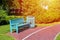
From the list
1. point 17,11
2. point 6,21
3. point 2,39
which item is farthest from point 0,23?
point 2,39

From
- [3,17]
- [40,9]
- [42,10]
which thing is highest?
[40,9]

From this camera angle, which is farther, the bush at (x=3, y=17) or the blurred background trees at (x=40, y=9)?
the blurred background trees at (x=40, y=9)

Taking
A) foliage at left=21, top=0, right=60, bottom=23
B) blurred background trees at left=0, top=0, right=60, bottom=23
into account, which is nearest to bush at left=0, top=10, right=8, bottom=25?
blurred background trees at left=0, top=0, right=60, bottom=23

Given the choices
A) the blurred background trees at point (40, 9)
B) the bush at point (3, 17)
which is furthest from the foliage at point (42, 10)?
the bush at point (3, 17)

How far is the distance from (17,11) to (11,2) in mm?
1276

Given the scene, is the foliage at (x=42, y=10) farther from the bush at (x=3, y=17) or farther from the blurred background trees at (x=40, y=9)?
the bush at (x=3, y=17)

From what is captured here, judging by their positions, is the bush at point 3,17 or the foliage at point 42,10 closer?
the bush at point 3,17

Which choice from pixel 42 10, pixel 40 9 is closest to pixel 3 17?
pixel 40 9

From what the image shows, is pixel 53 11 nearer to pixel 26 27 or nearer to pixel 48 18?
pixel 48 18

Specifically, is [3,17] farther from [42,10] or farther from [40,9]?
[42,10]

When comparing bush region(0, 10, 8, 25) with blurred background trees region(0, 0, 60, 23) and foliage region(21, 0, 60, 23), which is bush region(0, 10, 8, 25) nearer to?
blurred background trees region(0, 0, 60, 23)

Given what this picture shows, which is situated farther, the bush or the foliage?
the foliage

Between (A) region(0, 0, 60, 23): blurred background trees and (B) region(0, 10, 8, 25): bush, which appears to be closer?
(B) region(0, 10, 8, 25): bush

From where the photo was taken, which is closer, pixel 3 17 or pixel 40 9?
pixel 3 17
